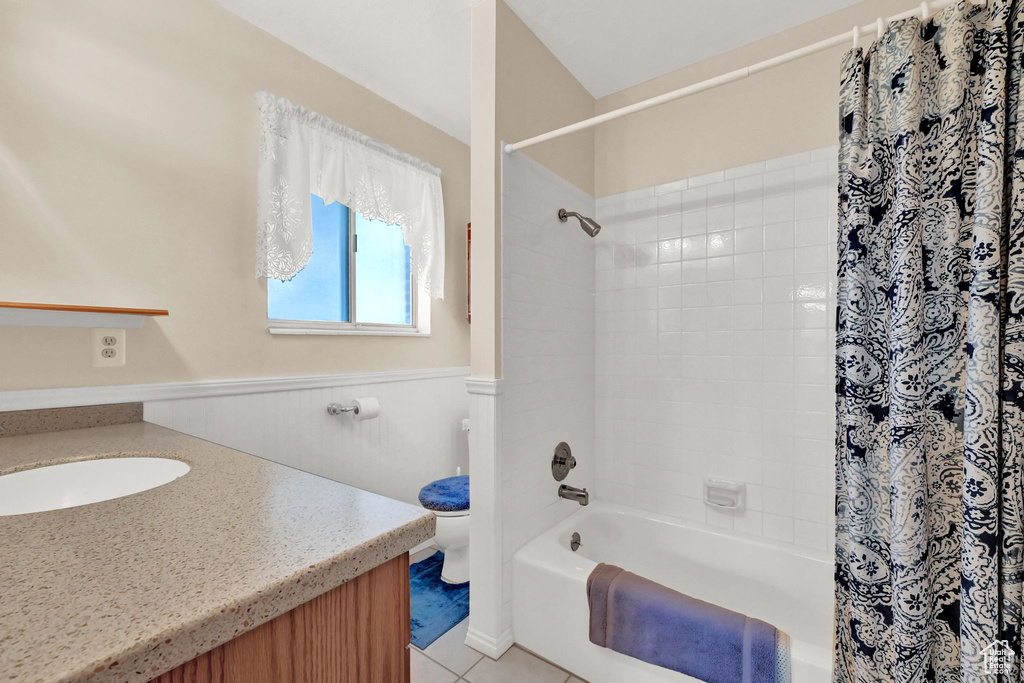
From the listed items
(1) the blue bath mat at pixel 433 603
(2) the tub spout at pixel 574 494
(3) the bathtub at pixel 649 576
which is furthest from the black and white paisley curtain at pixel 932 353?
(1) the blue bath mat at pixel 433 603

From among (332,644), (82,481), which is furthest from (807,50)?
(82,481)

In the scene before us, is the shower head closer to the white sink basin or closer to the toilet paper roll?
the toilet paper roll

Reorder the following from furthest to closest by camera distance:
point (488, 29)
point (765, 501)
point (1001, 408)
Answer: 1. point (765, 501)
2. point (488, 29)
3. point (1001, 408)

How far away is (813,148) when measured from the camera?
1.81m

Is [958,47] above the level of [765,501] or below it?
above

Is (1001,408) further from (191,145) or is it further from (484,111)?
(191,145)

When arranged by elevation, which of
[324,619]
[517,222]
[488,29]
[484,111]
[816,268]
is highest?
[488,29]

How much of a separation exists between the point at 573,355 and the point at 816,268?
3.37 ft

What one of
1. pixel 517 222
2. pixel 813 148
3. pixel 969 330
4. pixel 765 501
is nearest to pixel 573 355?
pixel 517 222

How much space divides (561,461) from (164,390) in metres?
1.54

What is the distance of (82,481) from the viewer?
1039 mm

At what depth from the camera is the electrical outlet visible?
4.97ft

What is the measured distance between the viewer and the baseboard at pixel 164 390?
4.50 feet

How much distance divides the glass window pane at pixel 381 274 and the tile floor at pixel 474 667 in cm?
153
